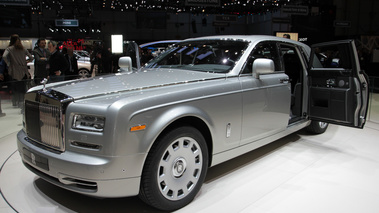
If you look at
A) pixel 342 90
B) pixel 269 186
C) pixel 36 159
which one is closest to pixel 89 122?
pixel 36 159

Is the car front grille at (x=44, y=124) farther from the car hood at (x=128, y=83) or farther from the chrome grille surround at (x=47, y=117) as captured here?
the car hood at (x=128, y=83)

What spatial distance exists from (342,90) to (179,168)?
268 centimetres

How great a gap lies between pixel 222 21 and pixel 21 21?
10281 millimetres

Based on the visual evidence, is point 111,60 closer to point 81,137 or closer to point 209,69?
point 209,69

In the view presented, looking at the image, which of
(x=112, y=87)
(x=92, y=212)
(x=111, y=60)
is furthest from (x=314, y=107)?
(x=111, y=60)

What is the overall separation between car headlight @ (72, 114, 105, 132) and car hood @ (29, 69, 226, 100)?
183 millimetres

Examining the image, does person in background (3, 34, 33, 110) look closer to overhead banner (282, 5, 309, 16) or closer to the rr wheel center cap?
the rr wheel center cap

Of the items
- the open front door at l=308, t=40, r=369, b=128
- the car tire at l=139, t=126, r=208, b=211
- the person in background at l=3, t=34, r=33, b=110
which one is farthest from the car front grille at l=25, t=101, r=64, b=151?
the person in background at l=3, t=34, r=33, b=110

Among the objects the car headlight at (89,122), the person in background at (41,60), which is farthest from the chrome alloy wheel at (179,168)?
the person in background at (41,60)

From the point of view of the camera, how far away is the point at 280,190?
3.04 m

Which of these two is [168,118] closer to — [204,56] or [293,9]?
[204,56]

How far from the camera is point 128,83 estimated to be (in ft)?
9.21

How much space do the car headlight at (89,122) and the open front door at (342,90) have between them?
326 cm

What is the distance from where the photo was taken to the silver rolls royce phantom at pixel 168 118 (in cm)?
221
